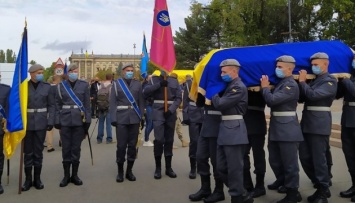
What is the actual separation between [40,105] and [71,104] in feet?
1.59

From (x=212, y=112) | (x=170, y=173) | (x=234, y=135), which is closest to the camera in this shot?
(x=234, y=135)

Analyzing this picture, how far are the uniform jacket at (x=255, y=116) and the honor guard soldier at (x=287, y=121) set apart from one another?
52 centimetres

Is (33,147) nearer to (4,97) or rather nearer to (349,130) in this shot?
(4,97)

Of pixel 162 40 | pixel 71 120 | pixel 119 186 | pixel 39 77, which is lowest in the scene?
pixel 119 186

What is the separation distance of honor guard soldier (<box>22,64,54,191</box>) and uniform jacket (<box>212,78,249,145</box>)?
295cm

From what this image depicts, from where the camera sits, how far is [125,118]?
6316mm

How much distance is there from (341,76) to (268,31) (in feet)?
92.7

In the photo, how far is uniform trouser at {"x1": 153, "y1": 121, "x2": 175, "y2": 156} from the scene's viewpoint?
6445 mm

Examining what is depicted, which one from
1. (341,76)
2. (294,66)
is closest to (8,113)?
(294,66)

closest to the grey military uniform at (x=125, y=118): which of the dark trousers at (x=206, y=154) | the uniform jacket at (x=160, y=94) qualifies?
the uniform jacket at (x=160, y=94)

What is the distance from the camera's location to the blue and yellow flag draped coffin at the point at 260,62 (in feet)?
15.8

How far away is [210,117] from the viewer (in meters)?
5.05

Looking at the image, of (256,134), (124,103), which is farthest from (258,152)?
(124,103)

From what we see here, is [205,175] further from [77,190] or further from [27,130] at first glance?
[27,130]
